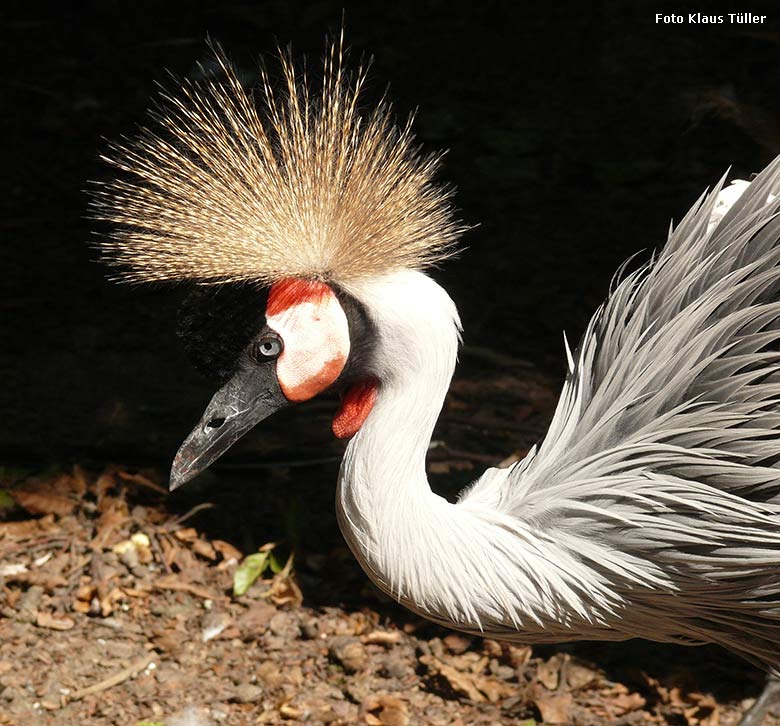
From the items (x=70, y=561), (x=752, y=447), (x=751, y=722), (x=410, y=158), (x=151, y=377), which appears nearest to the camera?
(x=752, y=447)

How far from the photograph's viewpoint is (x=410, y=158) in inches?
61.1

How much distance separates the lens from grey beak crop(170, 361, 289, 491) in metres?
1.46

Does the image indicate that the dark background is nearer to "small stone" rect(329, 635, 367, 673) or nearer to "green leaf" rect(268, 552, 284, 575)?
"green leaf" rect(268, 552, 284, 575)

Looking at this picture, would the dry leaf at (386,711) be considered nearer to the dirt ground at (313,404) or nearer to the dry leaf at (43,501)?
the dirt ground at (313,404)

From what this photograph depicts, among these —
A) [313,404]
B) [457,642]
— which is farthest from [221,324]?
[313,404]

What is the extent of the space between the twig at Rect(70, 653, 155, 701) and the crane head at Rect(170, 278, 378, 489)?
83cm

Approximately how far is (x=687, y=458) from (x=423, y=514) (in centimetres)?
36

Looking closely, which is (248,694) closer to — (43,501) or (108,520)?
(108,520)

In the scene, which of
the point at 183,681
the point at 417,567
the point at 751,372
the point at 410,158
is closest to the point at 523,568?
the point at 417,567

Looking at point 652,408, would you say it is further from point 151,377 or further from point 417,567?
point 151,377

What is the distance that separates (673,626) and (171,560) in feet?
3.93

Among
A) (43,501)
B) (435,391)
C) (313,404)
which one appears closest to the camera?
(435,391)

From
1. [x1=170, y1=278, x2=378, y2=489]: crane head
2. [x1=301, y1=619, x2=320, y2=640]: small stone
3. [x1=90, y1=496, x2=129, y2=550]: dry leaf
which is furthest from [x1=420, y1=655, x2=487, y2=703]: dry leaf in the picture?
[x1=170, y1=278, x2=378, y2=489]: crane head

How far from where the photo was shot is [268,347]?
4.76 ft
